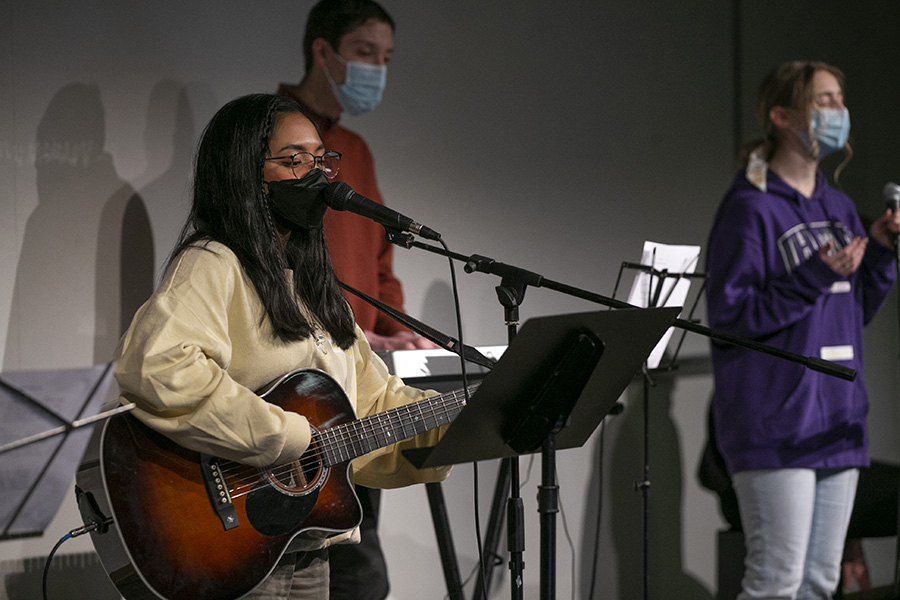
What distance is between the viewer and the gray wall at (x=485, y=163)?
266cm

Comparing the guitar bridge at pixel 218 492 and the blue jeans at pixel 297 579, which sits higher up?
the guitar bridge at pixel 218 492

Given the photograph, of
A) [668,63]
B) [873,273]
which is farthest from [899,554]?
[668,63]

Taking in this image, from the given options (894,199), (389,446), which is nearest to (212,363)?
(389,446)

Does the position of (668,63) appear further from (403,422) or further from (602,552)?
(403,422)

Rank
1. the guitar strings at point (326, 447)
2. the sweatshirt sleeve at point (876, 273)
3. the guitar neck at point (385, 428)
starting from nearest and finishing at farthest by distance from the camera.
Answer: the guitar strings at point (326, 447), the guitar neck at point (385, 428), the sweatshirt sleeve at point (876, 273)

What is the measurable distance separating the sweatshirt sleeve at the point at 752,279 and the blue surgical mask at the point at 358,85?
125 centimetres

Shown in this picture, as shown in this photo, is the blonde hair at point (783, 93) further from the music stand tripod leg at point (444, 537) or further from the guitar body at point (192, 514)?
the guitar body at point (192, 514)

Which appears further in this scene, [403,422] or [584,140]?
[584,140]

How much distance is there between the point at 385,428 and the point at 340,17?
1.50 meters

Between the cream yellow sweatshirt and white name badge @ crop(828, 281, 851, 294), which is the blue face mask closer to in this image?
white name badge @ crop(828, 281, 851, 294)

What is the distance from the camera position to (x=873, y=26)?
457 centimetres

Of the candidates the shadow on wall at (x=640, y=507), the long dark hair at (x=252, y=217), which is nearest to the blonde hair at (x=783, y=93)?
the shadow on wall at (x=640, y=507)

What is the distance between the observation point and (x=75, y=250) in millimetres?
2689

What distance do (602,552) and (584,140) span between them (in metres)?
1.75
